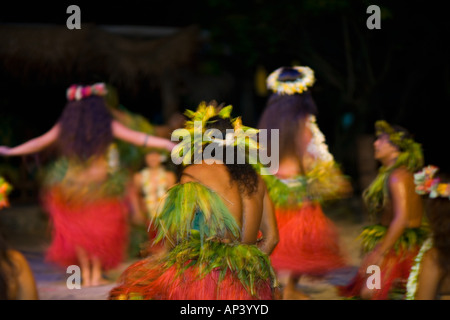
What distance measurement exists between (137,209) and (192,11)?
6431mm

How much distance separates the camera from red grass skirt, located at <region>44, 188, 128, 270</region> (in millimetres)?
5199

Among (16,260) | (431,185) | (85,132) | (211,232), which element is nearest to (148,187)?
(85,132)

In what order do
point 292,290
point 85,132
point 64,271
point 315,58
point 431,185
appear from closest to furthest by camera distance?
point 431,185 < point 292,290 < point 85,132 < point 64,271 < point 315,58

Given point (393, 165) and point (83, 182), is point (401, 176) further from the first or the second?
point (83, 182)

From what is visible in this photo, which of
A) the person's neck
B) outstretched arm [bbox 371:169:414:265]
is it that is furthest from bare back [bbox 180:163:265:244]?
the person's neck

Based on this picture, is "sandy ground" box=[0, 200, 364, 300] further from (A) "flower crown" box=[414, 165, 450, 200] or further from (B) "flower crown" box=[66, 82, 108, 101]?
(B) "flower crown" box=[66, 82, 108, 101]

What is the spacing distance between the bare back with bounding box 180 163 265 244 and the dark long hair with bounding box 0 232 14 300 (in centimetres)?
91

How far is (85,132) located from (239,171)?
234 cm

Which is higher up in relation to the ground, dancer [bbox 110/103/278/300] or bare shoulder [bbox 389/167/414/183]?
bare shoulder [bbox 389/167/414/183]

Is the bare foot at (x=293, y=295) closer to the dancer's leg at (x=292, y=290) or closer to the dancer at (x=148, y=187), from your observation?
the dancer's leg at (x=292, y=290)

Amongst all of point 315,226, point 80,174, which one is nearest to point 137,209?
point 80,174

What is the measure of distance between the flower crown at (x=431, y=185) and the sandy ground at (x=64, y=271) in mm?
1200

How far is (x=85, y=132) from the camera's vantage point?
5.15m

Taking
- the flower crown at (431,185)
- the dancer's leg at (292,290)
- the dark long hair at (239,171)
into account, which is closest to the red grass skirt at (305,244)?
the dancer's leg at (292,290)
